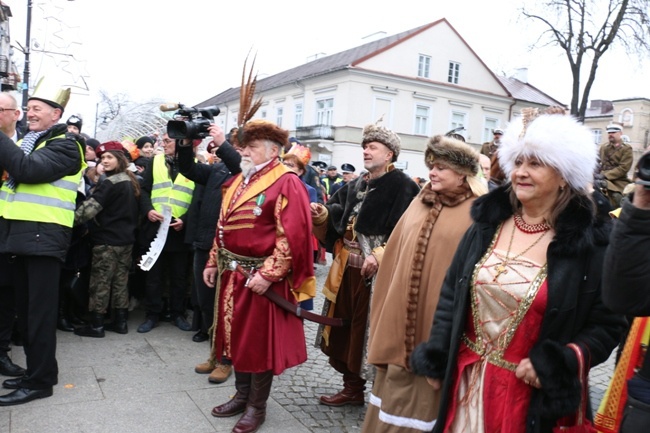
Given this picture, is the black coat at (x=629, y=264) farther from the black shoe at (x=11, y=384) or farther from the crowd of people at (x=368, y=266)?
the black shoe at (x=11, y=384)

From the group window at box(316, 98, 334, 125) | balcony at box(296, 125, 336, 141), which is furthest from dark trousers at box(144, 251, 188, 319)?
window at box(316, 98, 334, 125)

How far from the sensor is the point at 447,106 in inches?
1433

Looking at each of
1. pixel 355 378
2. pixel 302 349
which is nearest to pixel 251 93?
pixel 302 349

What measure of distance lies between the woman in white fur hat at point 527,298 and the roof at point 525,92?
39084 mm

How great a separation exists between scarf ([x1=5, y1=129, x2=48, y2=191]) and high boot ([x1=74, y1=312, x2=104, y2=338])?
2.03m

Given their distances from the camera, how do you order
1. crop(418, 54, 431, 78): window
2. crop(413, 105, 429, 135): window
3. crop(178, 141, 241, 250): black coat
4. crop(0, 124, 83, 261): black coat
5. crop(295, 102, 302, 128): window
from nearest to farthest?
crop(0, 124, 83, 261): black coat < crop(178, 141, 241, 250): black coat < crop(413, 105, 429, 135): window < crop(418, 54, 431, 78): window < crop(295, 102, 302, 128): window

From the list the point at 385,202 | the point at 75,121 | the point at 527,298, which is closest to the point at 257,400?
the point at 385,202

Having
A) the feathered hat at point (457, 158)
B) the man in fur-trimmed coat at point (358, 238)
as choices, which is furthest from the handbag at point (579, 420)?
the man in fur-trimmed coat at point (358, 238)

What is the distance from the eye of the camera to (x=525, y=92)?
4175cm

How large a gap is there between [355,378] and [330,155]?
30509mm

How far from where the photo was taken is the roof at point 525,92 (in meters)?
40.1

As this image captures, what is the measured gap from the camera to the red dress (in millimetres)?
2258

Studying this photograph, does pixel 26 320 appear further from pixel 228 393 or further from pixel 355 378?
pixel 355 378

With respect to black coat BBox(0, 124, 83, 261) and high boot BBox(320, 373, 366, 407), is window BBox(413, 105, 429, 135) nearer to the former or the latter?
high boot BBox(320, 373, 366, 407)
